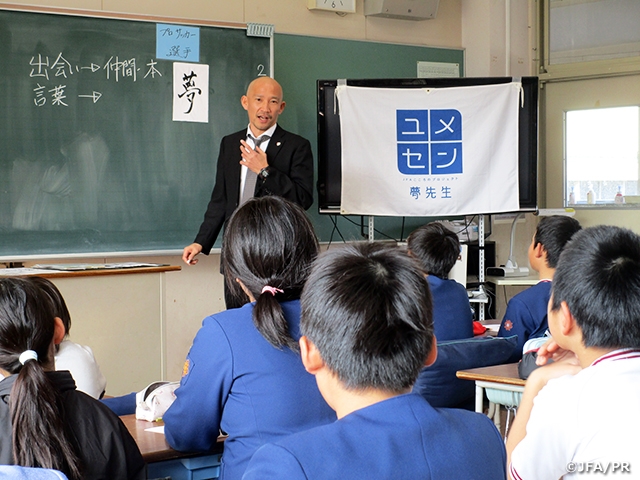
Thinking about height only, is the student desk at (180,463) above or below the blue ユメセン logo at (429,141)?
below

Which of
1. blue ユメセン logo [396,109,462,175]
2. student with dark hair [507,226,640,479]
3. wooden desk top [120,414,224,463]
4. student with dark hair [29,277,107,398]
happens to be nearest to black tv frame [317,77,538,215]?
blue ユメセン logo [396,109,462,175]

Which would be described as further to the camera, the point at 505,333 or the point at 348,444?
the point at 505,333

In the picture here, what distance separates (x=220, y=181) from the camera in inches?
158

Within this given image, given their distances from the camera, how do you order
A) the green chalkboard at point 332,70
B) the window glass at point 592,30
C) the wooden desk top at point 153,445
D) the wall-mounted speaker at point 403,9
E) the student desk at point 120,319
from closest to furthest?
the wooden desk top at point 153,445 < the student desk at point 120,319 < the green chalkboard at point 332,70 < the wall-mounted speaker at point 403,9 < the window glass at point 592,30

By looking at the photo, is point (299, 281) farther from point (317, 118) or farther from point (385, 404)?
point (317, 118)

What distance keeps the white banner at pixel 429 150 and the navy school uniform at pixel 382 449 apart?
364cm

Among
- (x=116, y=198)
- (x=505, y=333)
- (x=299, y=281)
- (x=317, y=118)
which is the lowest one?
(x=505, y=333)

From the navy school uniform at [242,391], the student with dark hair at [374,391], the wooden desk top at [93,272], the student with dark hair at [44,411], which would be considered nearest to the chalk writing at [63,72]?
the wooden desk top at [93,272]

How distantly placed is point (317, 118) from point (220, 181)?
95 centimetres

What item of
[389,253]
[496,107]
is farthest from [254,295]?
[496,107]

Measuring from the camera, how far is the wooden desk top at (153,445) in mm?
1641

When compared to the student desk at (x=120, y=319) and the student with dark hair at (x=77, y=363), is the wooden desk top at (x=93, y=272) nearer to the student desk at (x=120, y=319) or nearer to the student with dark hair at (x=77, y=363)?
the student desk at (x=120, y=319)

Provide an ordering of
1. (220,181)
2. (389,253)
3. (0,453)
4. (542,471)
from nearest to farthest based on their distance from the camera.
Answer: (389,253), (542,471), (0,453), (220,181)

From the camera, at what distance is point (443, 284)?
112 inches
